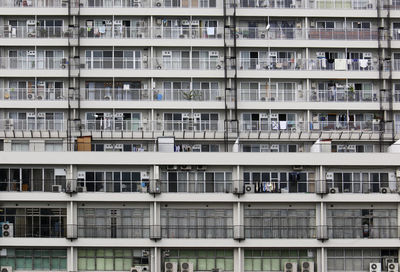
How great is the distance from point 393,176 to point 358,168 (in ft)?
7.73

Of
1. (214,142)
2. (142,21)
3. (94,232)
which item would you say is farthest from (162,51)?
(94,232)

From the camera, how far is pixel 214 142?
65562 mm

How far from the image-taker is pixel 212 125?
65.6m

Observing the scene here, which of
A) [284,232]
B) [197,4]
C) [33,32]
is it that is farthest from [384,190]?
[33,32]

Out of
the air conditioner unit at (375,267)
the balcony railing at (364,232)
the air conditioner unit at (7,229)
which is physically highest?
the air conditioner unit at (7,229)

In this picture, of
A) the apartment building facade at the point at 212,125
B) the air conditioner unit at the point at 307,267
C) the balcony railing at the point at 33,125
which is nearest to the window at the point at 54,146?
the apartment building facade at the point at 212,125

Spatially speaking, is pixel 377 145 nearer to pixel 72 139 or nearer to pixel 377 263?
pixel 377 263

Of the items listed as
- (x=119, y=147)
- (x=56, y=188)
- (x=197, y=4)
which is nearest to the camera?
(x=56, y=188)

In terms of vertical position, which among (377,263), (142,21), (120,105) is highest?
(142,21)

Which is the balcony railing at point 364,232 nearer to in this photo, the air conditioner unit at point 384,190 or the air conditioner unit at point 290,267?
the air conditioner unit at point 384,190

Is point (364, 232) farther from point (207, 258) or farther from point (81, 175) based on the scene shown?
point (81, 175)

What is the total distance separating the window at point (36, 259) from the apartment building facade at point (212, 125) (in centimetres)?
195

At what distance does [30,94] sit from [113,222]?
12.4 m

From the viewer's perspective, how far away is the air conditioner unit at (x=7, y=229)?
58.1 metres
